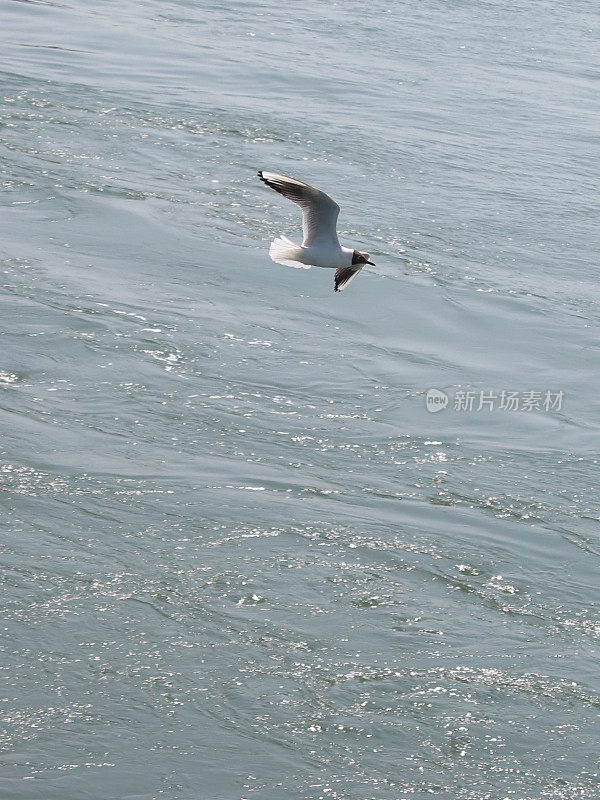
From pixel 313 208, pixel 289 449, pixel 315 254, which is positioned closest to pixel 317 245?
pixel 315 254

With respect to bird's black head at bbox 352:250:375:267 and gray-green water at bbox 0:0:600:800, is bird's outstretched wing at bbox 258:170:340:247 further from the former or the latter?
gray-green water at bbox 0:0:600:800

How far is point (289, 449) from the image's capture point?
748 cm

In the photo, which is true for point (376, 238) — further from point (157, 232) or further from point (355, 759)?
point (355, 759)

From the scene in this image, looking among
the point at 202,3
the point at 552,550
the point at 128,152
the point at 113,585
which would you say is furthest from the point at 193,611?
the point at 202,3

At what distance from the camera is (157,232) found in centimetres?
1012

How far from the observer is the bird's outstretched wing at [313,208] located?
18.6ft

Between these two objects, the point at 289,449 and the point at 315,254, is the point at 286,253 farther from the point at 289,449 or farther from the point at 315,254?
the point at 289,449

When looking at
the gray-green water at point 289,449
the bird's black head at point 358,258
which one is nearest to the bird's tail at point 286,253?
the bird's black head at point 358,258

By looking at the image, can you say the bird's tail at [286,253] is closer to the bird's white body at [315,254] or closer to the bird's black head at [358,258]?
the bird's white body at [315,254]

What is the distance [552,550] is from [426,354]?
225cm

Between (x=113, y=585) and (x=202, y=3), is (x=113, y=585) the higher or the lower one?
the lower one

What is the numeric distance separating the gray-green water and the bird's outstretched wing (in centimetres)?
173

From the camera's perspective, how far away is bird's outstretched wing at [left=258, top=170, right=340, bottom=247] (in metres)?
5.67

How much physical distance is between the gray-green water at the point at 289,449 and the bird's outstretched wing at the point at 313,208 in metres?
1.73
